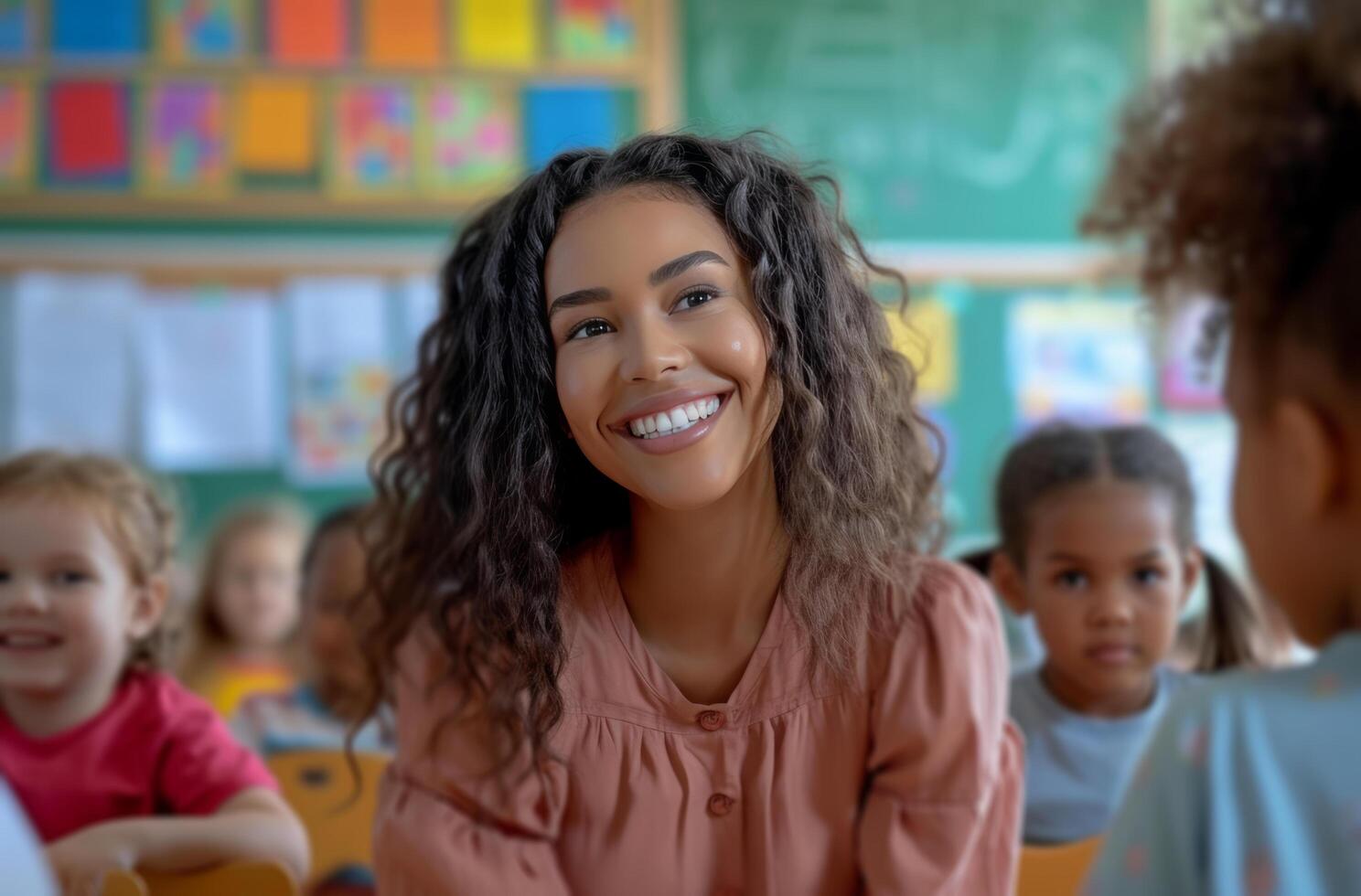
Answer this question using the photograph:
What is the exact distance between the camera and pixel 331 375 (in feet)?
10.5

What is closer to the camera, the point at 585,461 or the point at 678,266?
the point at 678,266

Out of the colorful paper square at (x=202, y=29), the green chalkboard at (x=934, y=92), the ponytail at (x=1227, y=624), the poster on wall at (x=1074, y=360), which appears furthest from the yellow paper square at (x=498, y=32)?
the ponytail at (x=1227, y=624)

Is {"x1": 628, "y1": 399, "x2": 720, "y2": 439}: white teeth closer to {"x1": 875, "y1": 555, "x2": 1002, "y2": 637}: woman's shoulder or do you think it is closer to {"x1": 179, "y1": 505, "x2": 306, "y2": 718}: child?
{"x1": 875, "y1": 555, "x2": 1002, "y2": 637}: woman's shoulder

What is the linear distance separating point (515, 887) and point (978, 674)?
0.43 metres

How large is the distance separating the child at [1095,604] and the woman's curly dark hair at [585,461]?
0.43m

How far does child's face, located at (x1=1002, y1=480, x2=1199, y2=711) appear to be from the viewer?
154cm

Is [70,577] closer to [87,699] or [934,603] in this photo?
[87,699]

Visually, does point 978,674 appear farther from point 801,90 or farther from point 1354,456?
point 801,90

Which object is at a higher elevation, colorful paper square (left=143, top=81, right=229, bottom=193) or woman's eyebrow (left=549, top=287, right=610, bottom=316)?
colorful paper square (left=143, top=81, right=229, bottom=193)

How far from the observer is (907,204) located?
11.0ft

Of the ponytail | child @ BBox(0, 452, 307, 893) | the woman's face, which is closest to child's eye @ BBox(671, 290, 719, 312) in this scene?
the woman's face

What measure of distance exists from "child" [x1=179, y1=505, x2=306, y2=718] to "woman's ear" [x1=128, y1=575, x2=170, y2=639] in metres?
1.22

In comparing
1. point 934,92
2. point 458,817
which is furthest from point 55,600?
point 934,92

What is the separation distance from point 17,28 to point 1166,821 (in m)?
3.19
